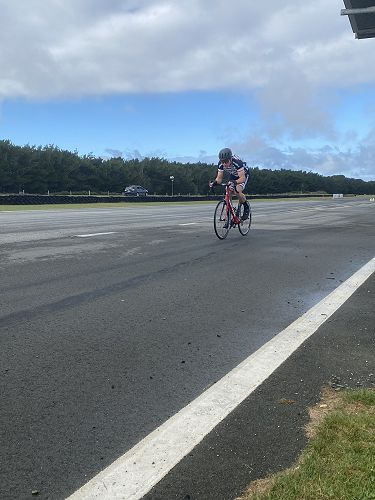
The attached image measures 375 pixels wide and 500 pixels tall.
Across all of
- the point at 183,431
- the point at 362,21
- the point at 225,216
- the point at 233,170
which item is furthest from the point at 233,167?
the point at 183,431

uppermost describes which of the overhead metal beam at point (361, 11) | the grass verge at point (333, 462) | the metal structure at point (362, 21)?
the metal structure at point (362, 21)

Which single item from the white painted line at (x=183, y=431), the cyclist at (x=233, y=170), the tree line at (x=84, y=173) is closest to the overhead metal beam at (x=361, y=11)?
the cyclist at (x=233, y=170)

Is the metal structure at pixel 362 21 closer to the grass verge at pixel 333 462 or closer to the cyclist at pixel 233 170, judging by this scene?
the cyclist at pixel 233 170

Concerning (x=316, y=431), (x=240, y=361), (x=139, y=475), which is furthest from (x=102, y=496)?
(x=240, y=361)

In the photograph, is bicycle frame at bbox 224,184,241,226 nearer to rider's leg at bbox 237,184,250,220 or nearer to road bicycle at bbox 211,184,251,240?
road bicycle at bbox 211,184,251,240

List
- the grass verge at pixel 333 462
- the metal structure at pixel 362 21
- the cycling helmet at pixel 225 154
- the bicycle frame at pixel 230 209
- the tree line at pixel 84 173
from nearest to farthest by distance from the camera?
the grass verge at pixel 333 462 → the cycling helmet at pixel 225 154 → the bicycle frame at pixel 230 209 → the metal structure at pixel 362 21 → the tree line at pixel 84 173

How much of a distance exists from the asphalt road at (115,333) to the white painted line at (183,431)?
0.07 m

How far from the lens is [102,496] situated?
2.08m

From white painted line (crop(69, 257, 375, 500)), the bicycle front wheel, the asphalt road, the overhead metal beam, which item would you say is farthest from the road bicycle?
white painted line (crop(69, 257, 375, 500))

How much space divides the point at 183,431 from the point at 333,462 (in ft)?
2.52

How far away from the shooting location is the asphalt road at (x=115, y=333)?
2.52 m

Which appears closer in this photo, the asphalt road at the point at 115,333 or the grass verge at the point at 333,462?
the grass verge at the point at 333,462

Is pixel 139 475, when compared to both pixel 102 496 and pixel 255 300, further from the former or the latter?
pixel 255 300

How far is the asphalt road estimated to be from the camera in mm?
2521
